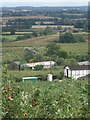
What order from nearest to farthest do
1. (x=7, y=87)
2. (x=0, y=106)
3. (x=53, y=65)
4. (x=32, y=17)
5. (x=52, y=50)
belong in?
(x=0, y=106) < (x=7, y=87) < (x=53, y=65) < (x=32, y=17) < (x=52, y=50)

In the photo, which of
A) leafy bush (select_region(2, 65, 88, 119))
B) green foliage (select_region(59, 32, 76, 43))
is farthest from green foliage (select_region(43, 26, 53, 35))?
leafy bush (select_region(2, 65, 88, 119))

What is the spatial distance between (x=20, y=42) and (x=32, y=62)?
1.44 metres

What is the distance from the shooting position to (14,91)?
9.77 feet

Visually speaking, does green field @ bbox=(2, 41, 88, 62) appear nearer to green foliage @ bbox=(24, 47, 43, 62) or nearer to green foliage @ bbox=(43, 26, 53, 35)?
green foliage @ bbox=(24, 47, 43, 62)

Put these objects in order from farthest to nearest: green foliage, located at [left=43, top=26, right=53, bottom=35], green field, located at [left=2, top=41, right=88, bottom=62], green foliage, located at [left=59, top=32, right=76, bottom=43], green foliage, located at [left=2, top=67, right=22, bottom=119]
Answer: green foliage, located at [left=59, top=32, right=76, bottom=43], green foliage, located at [left=43, top=26, right=53, bottom=35], green field, located at [left=2, top=41, right=88, bottom=62], green foliage, located at [left=2, top=67, right=22, bottom=119]

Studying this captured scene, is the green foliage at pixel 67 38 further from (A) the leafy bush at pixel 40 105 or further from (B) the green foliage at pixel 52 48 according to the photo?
(A) the leafy bush at pixel 40 105

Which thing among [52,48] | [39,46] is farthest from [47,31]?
[52,48]

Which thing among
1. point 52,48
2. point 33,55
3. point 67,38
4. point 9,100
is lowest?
point 33,55

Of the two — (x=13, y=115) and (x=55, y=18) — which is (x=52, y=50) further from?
(x=13, y=115)

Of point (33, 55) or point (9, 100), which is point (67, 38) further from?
point (9, 100)

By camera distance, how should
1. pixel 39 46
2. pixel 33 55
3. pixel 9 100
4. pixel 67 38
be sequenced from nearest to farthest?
pixel 9 100
pixel 33 55
pixel 67 38
pixel 39 46

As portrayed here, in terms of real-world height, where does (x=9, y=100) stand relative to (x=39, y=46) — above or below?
above

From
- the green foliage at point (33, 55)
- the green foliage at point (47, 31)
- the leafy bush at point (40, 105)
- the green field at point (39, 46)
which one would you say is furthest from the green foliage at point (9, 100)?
the green foliage at point (47, 31)

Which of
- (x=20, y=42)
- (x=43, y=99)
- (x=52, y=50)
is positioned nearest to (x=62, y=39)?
(x=52, y=50)
